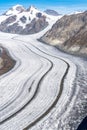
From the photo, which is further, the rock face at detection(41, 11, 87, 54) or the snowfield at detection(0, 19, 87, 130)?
the rock face at detection(41, 11, 87, 54)

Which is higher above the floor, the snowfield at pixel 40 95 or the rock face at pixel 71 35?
the snowfield at pixel 40 95

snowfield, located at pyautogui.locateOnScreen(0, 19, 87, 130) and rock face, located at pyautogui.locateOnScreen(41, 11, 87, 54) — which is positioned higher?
snowfield, located at pyautogui.locateOnScreen(0, 19, 87, 130)

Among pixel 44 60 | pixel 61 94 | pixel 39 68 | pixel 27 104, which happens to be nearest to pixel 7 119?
pixel 27 104

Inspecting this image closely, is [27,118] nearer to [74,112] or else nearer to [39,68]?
[74,112]

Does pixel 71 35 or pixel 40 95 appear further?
pixel 71 35
